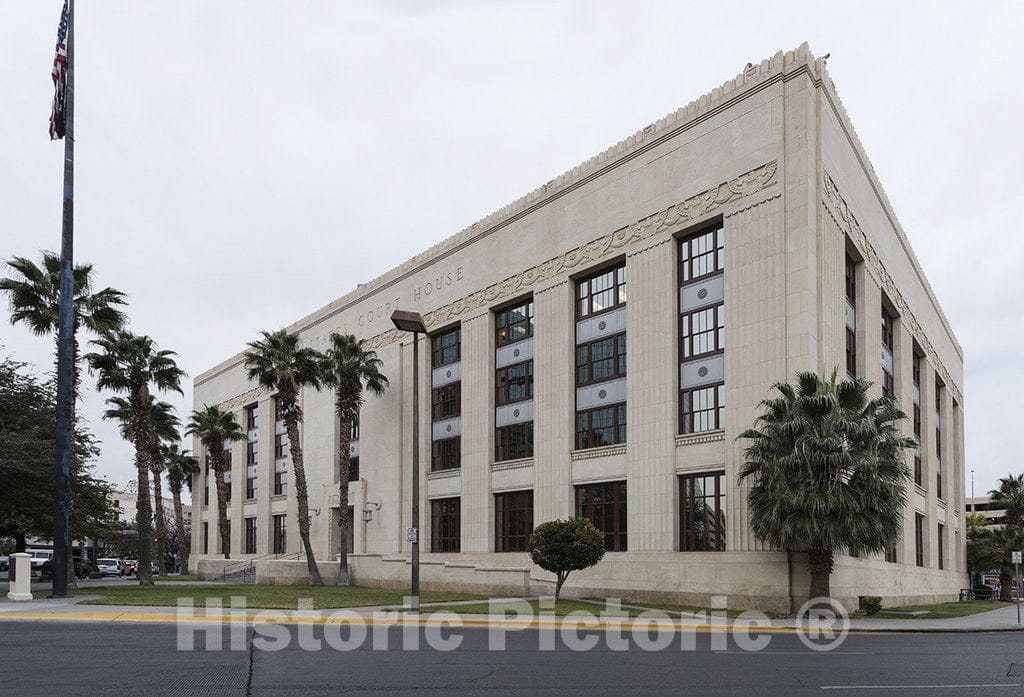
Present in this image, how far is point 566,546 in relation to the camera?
31469mm

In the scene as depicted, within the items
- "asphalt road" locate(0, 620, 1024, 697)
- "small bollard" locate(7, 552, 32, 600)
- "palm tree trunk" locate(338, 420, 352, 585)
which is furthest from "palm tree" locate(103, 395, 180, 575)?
"asphalt road" locate(0, 620, 1024, 697)

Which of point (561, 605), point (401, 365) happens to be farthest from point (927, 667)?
point (401, 365)

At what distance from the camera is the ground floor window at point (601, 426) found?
124 feet

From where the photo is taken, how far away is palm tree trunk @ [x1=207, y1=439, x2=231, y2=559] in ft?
220

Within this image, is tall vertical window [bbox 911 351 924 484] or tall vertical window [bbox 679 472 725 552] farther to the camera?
tall vertical window [bbox 911 351 924 484]

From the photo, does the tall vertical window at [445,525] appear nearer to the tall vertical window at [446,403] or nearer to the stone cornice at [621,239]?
the tall vertical window at [446,403]

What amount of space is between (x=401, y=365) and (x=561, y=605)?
2254 centimetres

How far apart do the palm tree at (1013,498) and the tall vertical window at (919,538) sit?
1944cm

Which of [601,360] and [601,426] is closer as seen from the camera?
[601,426]

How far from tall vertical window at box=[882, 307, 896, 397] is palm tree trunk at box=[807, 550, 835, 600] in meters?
15.2

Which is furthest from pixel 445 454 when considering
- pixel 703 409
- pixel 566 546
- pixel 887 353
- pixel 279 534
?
pixel 279 534

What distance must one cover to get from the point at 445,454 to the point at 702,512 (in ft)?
55.2

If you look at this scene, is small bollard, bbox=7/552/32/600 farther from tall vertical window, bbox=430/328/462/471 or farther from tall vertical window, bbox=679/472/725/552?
tall vertical window, bbox=430/328/462/471

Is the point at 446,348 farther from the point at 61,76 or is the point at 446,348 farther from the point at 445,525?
the point at 61,76
